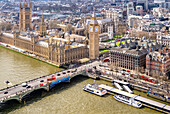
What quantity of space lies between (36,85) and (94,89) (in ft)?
33.8

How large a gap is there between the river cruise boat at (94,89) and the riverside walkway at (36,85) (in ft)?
18.0

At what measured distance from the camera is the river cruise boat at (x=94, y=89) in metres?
40.3

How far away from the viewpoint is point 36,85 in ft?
137

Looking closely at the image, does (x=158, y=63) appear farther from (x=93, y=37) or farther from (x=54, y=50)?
(x=54, y=50)

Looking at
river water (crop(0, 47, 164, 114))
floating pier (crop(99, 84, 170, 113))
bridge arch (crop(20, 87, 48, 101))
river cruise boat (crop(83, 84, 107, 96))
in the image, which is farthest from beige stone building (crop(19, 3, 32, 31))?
floating pier (crop(99, 84, 170, 113))

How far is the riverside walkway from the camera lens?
37719mm

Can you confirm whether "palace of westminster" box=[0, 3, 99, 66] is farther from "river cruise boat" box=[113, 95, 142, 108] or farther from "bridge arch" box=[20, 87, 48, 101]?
"river cruise boat" box=[113, 95, 142, 108]

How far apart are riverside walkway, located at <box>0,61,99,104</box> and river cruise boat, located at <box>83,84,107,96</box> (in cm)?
548

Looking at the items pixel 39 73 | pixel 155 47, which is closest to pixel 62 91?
pixel 39 73

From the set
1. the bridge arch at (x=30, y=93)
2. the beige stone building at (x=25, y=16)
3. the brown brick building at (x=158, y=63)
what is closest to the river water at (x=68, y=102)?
the bridge arch at (x=30, y=93)

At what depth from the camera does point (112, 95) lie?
40.4m

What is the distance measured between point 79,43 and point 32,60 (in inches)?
553

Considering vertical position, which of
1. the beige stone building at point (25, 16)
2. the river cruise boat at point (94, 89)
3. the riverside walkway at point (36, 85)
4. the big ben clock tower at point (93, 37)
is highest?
Result: the beige stone building at point (25, 16)

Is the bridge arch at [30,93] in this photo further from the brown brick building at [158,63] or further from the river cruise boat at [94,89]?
the brown brick building at [158,63]
